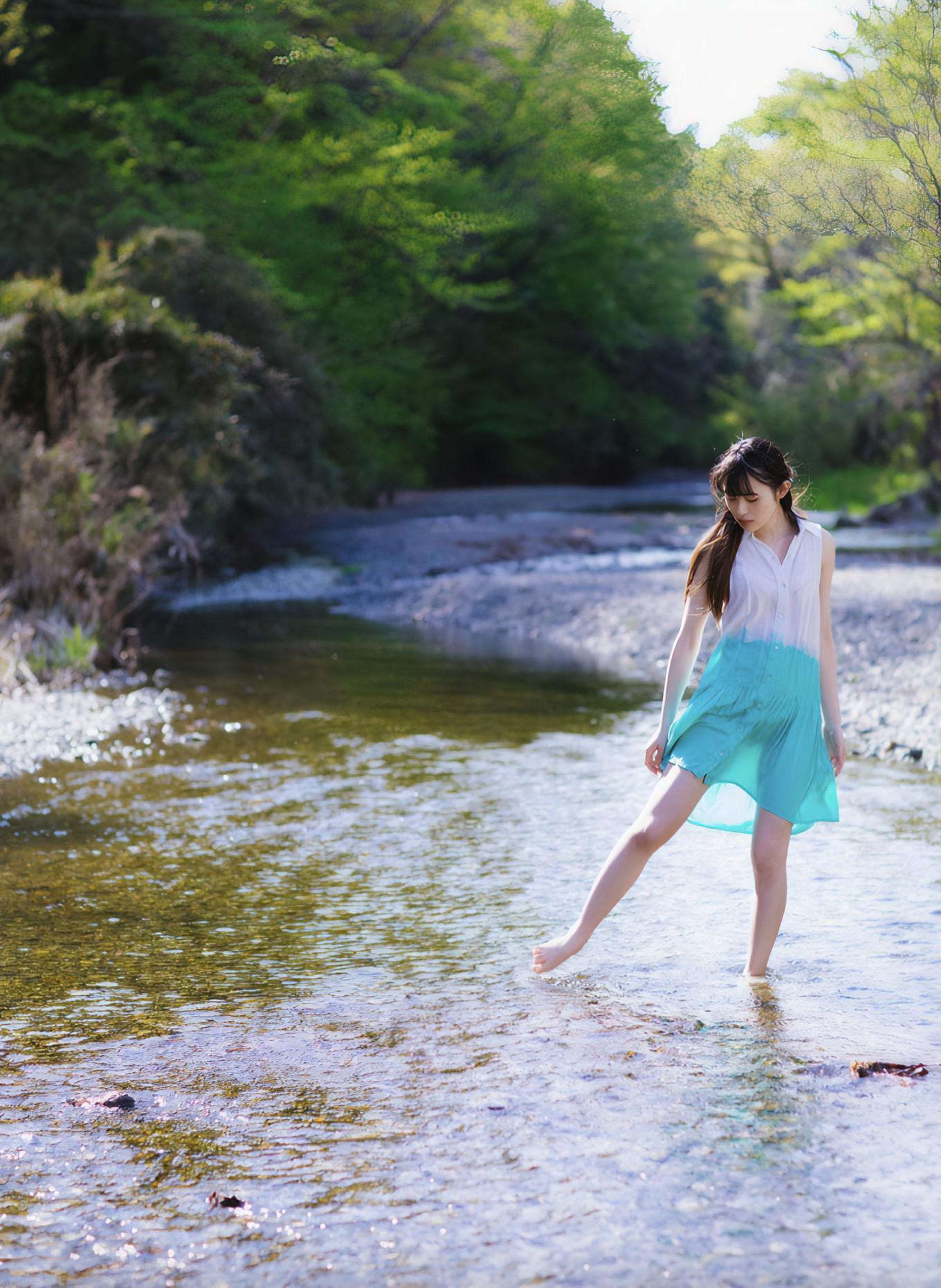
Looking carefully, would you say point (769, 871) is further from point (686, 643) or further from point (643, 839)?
point (686, 643)

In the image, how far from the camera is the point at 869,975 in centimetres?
481

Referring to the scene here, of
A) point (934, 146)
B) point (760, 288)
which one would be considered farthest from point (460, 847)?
point (760, 288)

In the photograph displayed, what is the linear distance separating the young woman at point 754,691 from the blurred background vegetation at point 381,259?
9.90 ft

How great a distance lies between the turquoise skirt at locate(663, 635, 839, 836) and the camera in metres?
4.42

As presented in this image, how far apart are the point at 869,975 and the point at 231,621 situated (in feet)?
42.7

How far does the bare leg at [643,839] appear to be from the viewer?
4406 mm

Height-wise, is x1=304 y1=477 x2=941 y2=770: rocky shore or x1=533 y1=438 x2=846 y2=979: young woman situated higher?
x1=533 y1=438 x2=846 y2=979: young woman

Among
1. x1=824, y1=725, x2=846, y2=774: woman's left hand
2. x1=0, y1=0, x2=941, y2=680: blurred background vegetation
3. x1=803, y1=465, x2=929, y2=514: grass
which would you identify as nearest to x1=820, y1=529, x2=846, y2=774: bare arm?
x1=824, y1=725, x2=846, y2=774: woman's left hand

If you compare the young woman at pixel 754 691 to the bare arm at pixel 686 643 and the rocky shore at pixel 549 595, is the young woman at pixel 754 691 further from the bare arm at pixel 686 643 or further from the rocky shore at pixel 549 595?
the rocky shore at pixel 549 595

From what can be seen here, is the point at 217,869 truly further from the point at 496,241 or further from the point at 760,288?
the point at 760,288

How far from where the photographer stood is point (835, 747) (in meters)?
4.57

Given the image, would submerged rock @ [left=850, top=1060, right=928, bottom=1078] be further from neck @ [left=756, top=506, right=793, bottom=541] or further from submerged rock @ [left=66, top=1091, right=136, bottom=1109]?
submerged rock @ [left=66, top=1091, right=136, bottom=1109]

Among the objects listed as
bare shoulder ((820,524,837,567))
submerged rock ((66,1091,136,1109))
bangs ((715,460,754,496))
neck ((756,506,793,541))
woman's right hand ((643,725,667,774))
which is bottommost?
submerged rock ((66,1091,136,1109))

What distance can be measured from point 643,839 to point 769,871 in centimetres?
45
